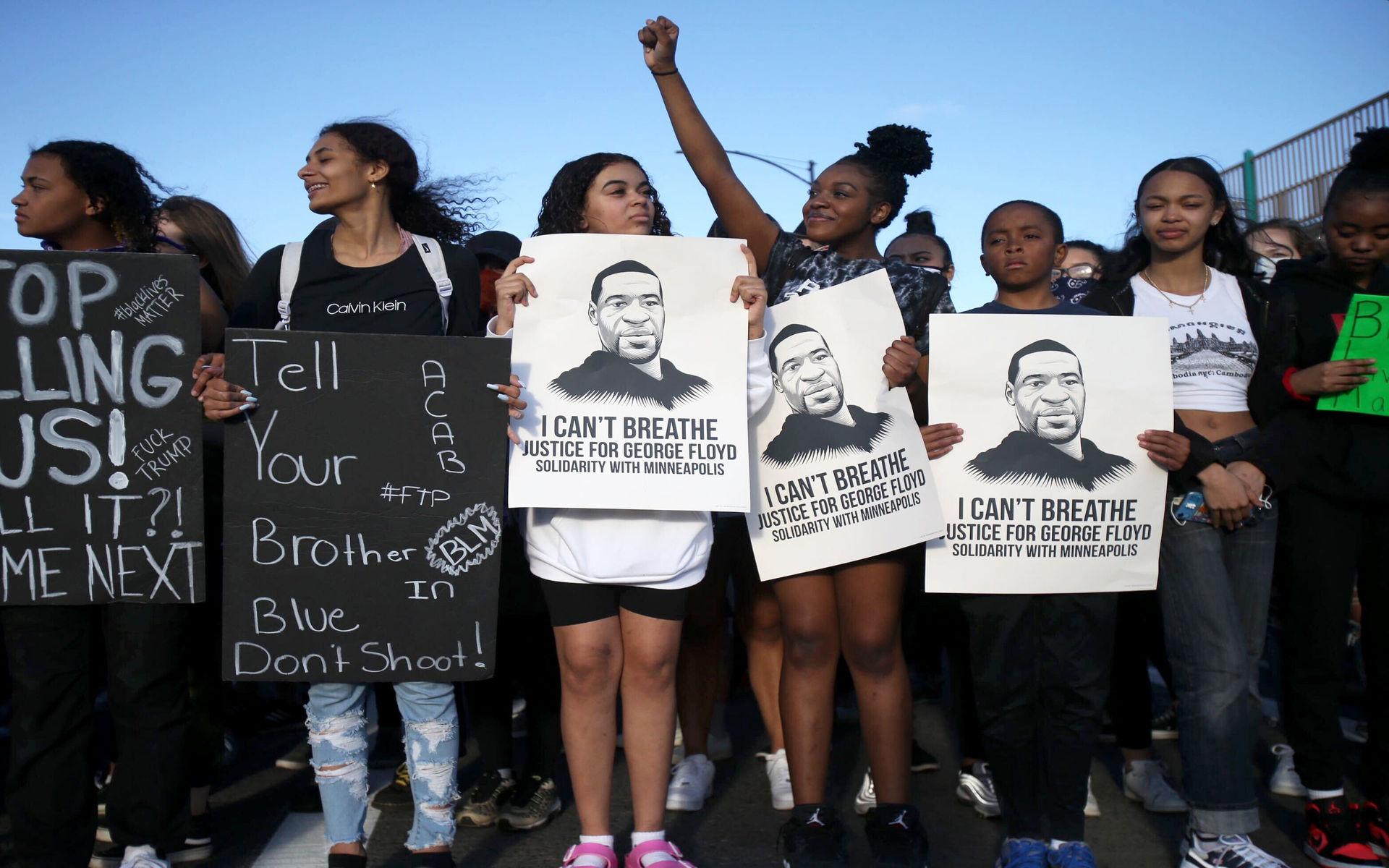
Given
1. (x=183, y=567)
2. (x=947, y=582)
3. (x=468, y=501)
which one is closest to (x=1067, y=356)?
(x=947, y=582)

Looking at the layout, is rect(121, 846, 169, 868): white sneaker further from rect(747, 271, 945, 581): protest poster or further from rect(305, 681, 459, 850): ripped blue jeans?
rect(747, 271, 945, 581): protest poster

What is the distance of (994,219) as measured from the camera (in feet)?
13.0

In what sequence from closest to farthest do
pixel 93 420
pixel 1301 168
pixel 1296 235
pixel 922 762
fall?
pixel 93 420
pixel 922 762
pixel 1296 235
pixel 1301 168

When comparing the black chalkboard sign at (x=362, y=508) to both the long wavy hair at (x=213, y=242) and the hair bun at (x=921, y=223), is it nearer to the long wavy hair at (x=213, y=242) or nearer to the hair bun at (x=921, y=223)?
the long wavy hair at (x=213, y=242)

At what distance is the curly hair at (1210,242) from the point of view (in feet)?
13.1

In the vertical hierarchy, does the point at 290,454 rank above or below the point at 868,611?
above

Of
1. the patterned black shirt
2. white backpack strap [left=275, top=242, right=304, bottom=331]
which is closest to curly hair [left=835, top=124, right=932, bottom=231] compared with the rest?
the patterned black shirt

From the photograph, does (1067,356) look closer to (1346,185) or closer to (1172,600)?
(1172,600)

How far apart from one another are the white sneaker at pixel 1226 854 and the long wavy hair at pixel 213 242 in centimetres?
376

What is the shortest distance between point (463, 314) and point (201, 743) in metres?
1.66

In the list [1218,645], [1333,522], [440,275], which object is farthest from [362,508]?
[1333,522]

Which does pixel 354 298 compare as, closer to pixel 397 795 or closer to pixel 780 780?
pixel 397 795

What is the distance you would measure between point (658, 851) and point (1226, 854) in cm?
170

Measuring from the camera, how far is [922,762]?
4855 mm
